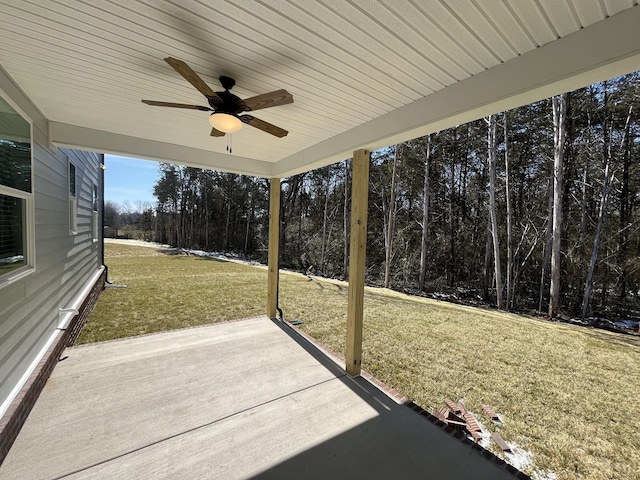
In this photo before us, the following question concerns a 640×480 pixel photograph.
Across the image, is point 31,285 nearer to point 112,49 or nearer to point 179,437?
point 179,437

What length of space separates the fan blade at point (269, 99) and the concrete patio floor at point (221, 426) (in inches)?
91.7

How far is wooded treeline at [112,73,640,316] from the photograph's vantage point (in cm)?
782

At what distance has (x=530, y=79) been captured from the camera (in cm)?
157

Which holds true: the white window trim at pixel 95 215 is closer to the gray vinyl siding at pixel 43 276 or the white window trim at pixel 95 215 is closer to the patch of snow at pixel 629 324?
the gray vinyl siding at pixel 43 276

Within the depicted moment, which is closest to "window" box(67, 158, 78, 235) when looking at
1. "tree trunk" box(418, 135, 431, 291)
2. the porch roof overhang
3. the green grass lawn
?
the green grass lawn

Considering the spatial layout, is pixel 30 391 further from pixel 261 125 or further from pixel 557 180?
pixel 557 180

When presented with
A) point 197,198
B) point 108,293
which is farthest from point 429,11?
point 197,198

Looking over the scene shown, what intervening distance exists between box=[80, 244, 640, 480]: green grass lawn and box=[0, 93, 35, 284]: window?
211 centimetres

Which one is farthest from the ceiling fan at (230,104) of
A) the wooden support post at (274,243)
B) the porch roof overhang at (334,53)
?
the wooden support post at (274,243)

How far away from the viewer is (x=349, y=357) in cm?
287

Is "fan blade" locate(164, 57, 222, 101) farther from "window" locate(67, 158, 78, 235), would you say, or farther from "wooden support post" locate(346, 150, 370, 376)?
"window" locate(67, 158, 78, 235)

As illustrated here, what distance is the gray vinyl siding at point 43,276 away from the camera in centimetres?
198

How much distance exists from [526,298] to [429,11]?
473 inches

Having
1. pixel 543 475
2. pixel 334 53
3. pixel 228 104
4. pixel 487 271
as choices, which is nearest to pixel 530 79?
pixel 334 53
